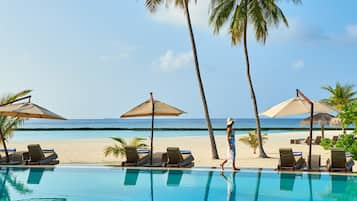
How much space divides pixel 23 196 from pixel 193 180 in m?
3.92

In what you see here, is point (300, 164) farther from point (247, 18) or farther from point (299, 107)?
point (247, 18)

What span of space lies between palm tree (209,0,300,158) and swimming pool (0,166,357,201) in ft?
→ 22.6

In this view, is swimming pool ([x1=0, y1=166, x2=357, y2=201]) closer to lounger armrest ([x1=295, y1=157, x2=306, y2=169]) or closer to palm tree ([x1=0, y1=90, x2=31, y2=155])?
lounger armrest ([x1=295, y1=157, x2=306, y2=169])

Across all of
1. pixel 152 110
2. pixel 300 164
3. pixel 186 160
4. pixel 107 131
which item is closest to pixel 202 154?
pixel 186 160

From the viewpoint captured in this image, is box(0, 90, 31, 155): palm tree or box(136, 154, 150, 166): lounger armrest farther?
box(0, 90, 31, 155): palm tree

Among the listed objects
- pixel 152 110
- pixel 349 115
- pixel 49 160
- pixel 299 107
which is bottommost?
pixel 49 160

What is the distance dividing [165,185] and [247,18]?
369 inches

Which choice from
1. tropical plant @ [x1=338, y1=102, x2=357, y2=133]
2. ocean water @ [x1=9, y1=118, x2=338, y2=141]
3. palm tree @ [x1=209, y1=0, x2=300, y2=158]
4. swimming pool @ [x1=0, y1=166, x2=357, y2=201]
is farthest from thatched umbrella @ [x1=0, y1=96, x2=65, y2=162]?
ocean water @ [x1=9, y1=118, x2=338, y2=141]

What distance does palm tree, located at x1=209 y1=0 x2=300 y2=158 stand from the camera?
1734 centimetres

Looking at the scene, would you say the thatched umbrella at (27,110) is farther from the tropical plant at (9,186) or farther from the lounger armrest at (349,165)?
the lounger armrest at (349,165)

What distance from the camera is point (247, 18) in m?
Answer: 17.5

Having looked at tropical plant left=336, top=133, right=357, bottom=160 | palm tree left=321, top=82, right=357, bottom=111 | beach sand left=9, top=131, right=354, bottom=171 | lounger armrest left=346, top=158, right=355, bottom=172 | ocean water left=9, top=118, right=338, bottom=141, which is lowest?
ocean water left=9, top=118, right=338, bottom=141

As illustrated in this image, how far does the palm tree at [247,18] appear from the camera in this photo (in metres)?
17.3

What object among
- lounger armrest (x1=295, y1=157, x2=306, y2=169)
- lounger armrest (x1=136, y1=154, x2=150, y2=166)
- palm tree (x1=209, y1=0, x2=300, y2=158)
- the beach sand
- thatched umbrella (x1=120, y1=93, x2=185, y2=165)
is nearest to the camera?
lounger armrest (x1=295, y1=157, x2=306, y2=169)
